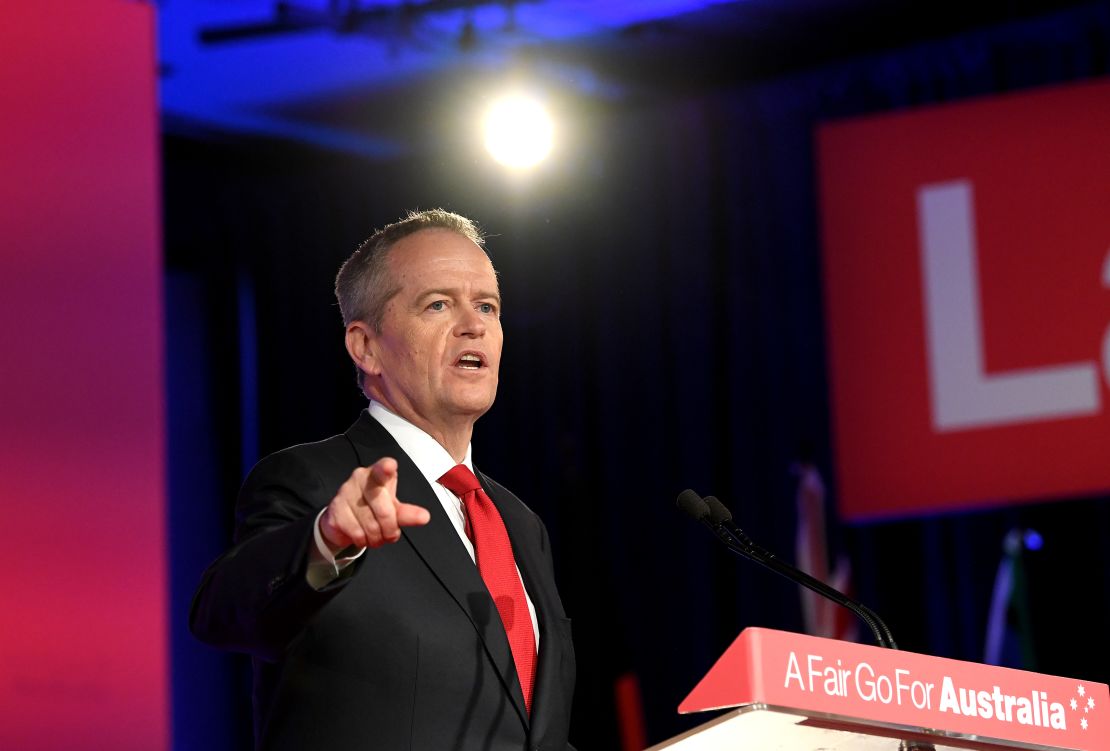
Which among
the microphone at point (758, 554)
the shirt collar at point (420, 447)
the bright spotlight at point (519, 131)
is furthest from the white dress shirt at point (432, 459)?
the bright spotlight at point (519, 131)

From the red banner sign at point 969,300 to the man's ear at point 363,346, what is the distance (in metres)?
3.61

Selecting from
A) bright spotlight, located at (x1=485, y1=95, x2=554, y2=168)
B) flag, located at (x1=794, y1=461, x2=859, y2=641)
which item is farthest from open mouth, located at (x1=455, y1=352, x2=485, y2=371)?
bright spotlight, located at (x1=485, y1=95, x2=554, y2=168)

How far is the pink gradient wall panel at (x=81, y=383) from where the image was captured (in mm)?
3016

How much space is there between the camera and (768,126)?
6336mm

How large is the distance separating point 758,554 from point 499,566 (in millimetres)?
353

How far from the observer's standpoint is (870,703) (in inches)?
62.9

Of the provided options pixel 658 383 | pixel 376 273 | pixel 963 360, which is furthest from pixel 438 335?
pixel 658 383

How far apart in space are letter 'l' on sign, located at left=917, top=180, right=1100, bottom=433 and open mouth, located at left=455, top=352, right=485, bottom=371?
3601 mm

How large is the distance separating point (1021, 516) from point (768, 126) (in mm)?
1871

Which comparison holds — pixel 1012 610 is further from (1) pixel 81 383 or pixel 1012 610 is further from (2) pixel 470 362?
(2) pixel 470 362

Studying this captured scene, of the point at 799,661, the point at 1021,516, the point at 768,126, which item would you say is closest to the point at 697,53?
the point at 768,126

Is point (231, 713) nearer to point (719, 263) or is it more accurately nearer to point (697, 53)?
point (719, 263)

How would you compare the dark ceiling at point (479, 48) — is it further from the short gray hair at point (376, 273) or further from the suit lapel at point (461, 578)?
the suit lapel at point (461, 578)

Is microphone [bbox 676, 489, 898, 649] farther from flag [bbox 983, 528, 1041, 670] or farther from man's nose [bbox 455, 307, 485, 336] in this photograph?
flag [bbox 983, 528, 1041, 670]
